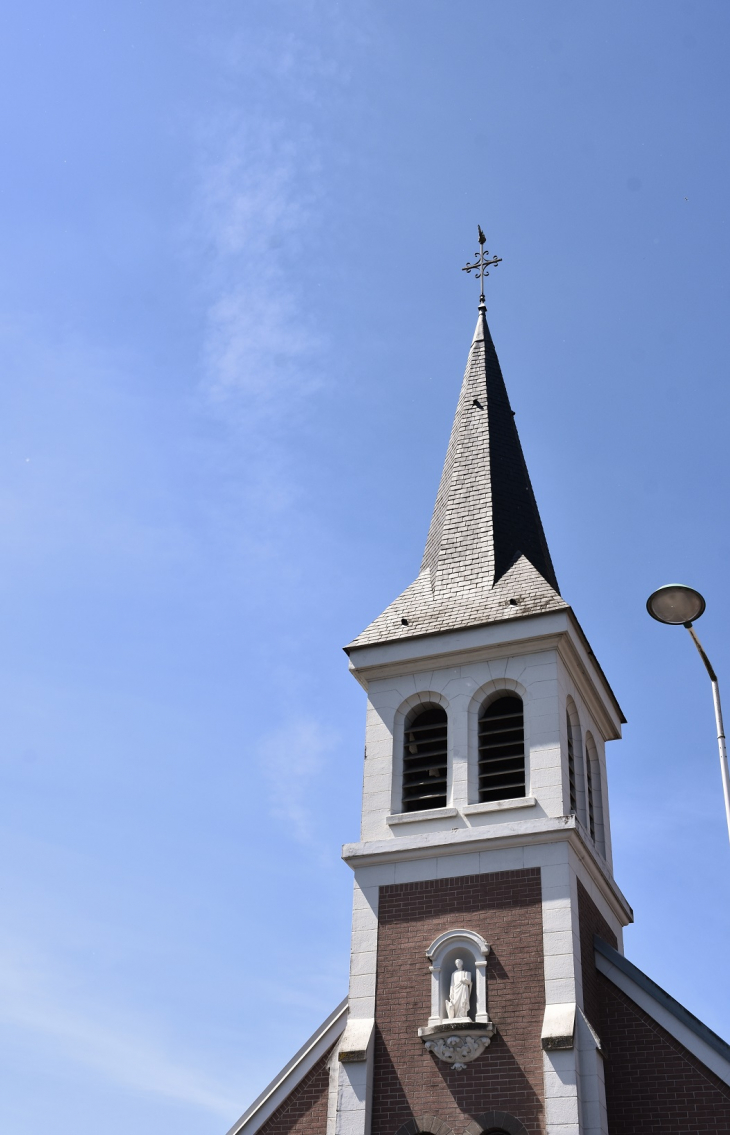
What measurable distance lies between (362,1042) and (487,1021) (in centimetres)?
193

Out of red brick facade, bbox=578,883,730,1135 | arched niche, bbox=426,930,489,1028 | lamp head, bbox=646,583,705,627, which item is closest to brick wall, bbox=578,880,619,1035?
red brick facade, bbox=578,883,730,1135

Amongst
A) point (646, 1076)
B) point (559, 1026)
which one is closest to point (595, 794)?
point (646, 1076)

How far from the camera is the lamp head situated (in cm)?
1529

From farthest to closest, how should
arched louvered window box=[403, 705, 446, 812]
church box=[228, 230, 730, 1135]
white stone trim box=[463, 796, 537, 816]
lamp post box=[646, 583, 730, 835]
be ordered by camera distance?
arched louvered window box=[403, 705, 446, 812] < white stone trim box=[463, 796, 537, 816] < church box=[228, 230, 730, 1135] < lamp post box=[646, 583, 730, 835]

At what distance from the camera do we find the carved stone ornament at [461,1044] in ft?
61.2

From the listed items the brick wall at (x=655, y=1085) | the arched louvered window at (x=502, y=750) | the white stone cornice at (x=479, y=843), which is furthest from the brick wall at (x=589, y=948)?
the arched louvered window at (x=502, y=750)

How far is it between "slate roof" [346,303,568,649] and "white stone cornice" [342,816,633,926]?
3812 millimetres

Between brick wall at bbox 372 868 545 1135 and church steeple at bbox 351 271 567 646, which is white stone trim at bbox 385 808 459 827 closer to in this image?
brick wall at bbox 372 868 545 1135

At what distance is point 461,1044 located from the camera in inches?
738

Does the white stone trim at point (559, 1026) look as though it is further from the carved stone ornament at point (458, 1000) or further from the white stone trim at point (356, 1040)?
the white stone trim at point (356, 1040)

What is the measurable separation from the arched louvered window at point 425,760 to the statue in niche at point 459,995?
3.05 metres

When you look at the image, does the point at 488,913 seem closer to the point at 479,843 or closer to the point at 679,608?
the point at 479,843

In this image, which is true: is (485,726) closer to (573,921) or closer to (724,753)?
(573,921)

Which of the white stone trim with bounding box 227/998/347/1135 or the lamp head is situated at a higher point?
the lamp head
